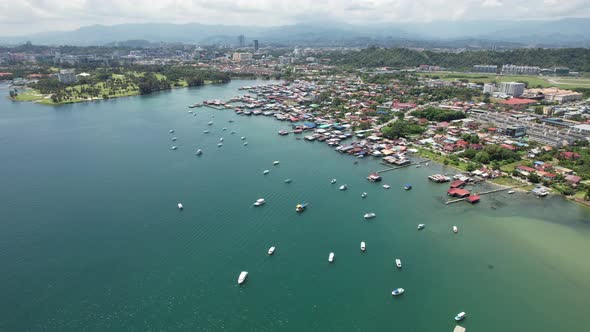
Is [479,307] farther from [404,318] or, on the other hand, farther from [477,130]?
[477,130]

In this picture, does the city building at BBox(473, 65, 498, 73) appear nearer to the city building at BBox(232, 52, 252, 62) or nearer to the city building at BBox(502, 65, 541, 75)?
the city building at BBox(502, 65, 541, 75)

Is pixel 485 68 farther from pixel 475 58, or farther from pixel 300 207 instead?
pixel 300 207

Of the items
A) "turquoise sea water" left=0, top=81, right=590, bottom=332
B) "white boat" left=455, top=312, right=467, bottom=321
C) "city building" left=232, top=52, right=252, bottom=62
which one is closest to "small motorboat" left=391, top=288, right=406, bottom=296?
"turquoise sea water" left=0, top=81, right=590, bottom=332

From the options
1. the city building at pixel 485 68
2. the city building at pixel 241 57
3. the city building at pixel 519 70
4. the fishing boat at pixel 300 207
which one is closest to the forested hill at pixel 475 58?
the city building at pixel 485 68

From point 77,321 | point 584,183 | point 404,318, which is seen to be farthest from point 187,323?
point 584,183

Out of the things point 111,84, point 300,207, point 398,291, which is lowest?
point 398,291

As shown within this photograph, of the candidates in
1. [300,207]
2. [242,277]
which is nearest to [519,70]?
[300,207]

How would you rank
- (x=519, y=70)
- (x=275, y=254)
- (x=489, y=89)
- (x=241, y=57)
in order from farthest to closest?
(x=241, y=57)
(x=519, y=70)
(x=489, y=89)
(x=275, y=254)
